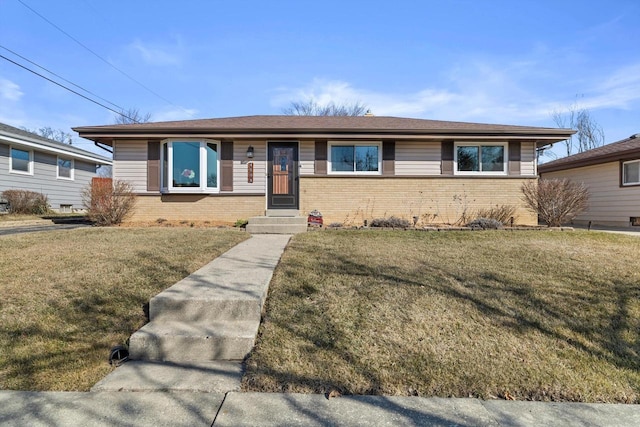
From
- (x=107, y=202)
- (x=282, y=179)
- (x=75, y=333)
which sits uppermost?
(x=282, y=179)

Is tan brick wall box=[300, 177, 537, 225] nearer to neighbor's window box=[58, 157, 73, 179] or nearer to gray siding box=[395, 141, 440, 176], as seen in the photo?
gray siding box=[395, 141, 440, 176]

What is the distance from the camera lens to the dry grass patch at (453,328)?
232 centimetres

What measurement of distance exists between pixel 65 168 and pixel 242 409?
19250 millimetres

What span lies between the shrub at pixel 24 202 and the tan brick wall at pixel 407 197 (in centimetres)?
1102

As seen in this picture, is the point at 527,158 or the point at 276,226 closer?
the point at 276,226

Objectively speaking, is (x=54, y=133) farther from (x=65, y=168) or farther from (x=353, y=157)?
(x=353, y=157)

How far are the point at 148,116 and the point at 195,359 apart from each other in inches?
1388

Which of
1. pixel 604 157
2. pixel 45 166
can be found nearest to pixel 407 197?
pixel 604 157

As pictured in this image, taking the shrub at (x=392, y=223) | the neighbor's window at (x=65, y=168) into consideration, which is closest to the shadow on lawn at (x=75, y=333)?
the shrub at (x=392, y=223)

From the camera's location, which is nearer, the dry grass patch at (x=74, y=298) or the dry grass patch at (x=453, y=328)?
the dry grass patch at (x=453, y=328)

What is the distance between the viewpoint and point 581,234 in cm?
741

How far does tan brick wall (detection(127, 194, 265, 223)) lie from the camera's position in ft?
32.7

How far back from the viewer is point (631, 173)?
1156 centimetres

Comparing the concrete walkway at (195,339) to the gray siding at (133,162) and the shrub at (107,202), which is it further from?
the gray siding at (133,162)
